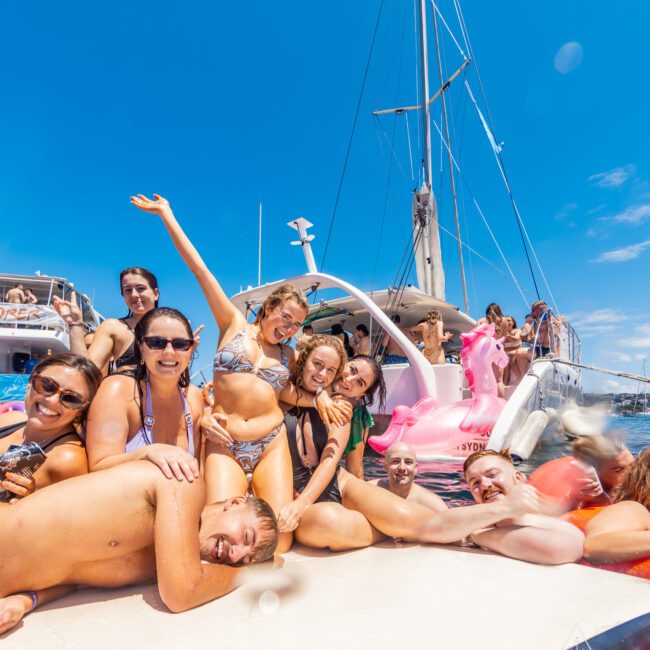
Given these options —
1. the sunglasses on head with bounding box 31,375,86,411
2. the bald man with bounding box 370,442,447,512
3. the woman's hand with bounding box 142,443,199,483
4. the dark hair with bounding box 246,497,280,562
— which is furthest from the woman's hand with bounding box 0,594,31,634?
the bald man with bounding box 370,442,447,512

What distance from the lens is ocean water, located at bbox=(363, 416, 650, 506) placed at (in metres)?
3.44

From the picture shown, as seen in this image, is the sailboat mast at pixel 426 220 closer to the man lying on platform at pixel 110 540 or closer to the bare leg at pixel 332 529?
the bare leg at pixel 332 529

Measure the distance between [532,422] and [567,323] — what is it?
477 centimetres

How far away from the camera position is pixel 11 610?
1472 mm

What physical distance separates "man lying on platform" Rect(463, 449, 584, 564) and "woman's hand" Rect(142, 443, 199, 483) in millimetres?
1663

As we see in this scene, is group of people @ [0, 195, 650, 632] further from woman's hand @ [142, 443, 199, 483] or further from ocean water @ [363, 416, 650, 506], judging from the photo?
ocean water @ [363, 416, 650, 506]

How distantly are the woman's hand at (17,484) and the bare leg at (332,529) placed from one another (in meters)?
1.34

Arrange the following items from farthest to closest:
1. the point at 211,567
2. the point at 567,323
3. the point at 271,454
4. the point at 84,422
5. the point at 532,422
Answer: the point at 567,323, the point at 532,422, the point at 271,454, the point at 84,422, the point at 211,567

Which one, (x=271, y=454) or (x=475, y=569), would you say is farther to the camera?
(x=271, y=454)

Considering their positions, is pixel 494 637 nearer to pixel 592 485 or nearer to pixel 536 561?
pixel 536 561

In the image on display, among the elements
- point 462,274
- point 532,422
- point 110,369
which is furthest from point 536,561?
point 462,274

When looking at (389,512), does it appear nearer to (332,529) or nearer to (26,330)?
(332,529)

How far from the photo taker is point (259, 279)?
11.2 metres

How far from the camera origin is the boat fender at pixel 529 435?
18.9ft
